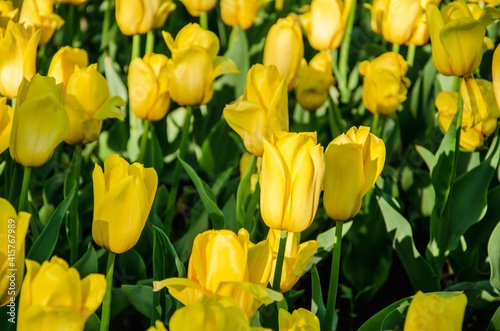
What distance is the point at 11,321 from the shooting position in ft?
3.76

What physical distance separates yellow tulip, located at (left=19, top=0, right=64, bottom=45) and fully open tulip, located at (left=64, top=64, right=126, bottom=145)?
0.60 metres

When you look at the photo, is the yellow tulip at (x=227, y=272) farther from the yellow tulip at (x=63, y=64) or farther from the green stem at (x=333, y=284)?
the yellow tulip at (x=63, y=64)

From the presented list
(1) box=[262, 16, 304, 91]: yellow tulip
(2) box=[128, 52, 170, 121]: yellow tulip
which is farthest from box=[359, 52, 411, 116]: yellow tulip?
(2) box=[128, 52, 170, 121]: yellow tulip

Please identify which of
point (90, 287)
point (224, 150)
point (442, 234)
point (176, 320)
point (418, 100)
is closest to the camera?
point (176, 320)

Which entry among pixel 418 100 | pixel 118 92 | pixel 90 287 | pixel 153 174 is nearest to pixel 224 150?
pixel 118 92

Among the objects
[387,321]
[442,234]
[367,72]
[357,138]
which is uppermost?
[357,138]

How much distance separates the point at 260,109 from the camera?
1.25 metres

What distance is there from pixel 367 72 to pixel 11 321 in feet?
3.88

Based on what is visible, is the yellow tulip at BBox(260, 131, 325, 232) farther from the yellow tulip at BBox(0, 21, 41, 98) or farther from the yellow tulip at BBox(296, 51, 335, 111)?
the yellow tulip at BBox(296, 51, 335, 111)

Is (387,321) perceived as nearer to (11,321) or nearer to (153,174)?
(153,174)

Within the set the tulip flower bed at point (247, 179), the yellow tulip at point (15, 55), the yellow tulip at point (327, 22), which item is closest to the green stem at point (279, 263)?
the tulip flower bed at point (247, 179)

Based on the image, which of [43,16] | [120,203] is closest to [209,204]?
[120,203]

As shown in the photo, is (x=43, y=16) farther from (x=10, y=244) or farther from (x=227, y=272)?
(x=227, y=272)

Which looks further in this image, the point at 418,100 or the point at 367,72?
the point at 418,100
